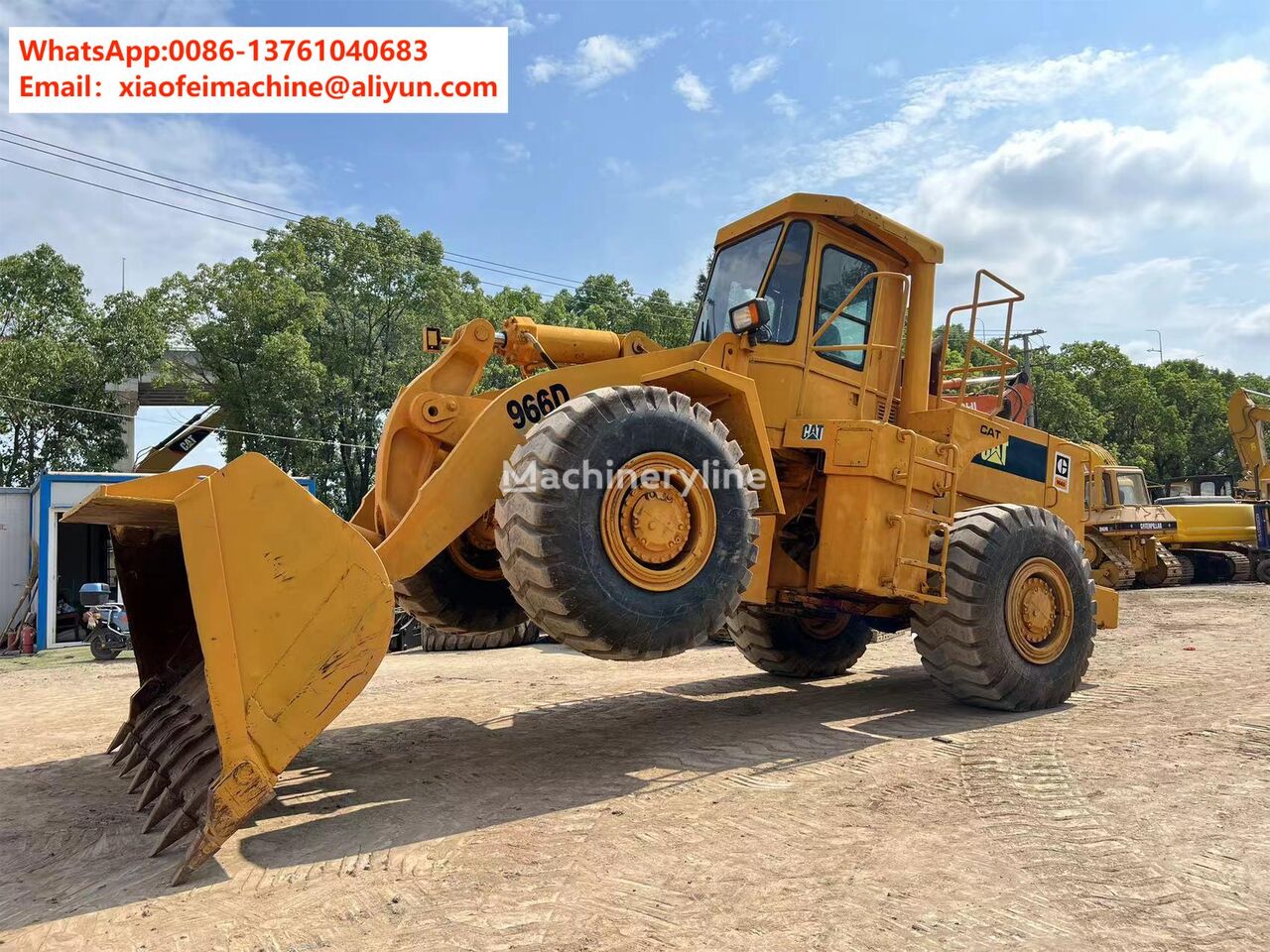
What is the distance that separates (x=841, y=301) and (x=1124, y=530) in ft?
55.2

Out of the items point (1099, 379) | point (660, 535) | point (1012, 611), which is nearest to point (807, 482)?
point (1012, 611)

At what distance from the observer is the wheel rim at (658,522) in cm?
455

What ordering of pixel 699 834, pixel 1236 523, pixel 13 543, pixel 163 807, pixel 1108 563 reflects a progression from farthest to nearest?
pixel 1236 523
pixel 1108 563
pixel 13 543
pixel 163 807
pixel 699 834

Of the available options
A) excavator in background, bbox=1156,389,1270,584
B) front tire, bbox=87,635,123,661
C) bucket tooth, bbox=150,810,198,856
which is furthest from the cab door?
excavator in background, bbox=1156,389,1270,584

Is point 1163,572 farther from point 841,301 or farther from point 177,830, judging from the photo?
point 177,830

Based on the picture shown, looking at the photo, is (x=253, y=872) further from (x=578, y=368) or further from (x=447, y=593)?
(x=578, y=368)

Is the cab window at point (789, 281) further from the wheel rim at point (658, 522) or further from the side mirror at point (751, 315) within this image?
the wheel rim at point (658, 522)

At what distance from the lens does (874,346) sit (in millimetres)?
6426

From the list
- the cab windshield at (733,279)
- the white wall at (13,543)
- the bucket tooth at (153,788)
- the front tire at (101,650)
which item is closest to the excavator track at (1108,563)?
the cab windshield at (733,279)

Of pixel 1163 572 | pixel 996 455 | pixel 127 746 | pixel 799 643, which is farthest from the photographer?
pixel 1163 572

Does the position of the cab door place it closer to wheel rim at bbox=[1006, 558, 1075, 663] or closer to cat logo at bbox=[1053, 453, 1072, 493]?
wheel rim at bbox=[1006, 558, 1075, 663]

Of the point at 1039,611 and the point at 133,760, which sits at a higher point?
the point at 1039,611

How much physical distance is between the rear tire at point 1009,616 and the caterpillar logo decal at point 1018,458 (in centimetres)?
77

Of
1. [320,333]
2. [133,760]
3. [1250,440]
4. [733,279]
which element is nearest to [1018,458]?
[733,279]
